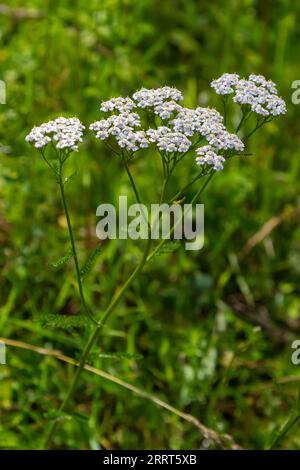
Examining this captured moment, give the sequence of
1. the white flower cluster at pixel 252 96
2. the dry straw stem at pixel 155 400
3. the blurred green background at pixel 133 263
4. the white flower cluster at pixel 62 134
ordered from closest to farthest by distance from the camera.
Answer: the white flower cluster at pixel 62 134
the white flower cluster at pixel 252 96
the dry straw stem at pixel 155 400
the blurred green background at pixel 133 263

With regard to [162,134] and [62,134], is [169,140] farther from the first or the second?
[62,134]

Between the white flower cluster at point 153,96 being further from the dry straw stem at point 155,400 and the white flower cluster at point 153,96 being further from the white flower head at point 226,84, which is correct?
the dry straw stem at point 155,400

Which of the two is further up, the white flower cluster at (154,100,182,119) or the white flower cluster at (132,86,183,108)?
the white flower cluster at (132,86,183,108)

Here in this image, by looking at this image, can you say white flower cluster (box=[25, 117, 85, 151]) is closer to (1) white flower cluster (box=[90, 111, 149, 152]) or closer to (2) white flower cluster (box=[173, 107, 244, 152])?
(1) white flower cluster (box=[90, 111, 149, 152])

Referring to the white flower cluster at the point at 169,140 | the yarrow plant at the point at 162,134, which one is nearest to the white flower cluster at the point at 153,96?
the yarrow plant at the point at 162,134

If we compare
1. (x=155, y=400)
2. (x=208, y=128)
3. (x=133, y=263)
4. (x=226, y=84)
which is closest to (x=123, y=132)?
(x=208, y=128)

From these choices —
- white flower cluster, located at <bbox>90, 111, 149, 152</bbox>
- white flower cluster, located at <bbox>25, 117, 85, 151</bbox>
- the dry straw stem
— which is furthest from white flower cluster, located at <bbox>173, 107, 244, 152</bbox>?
the dry straw stem
